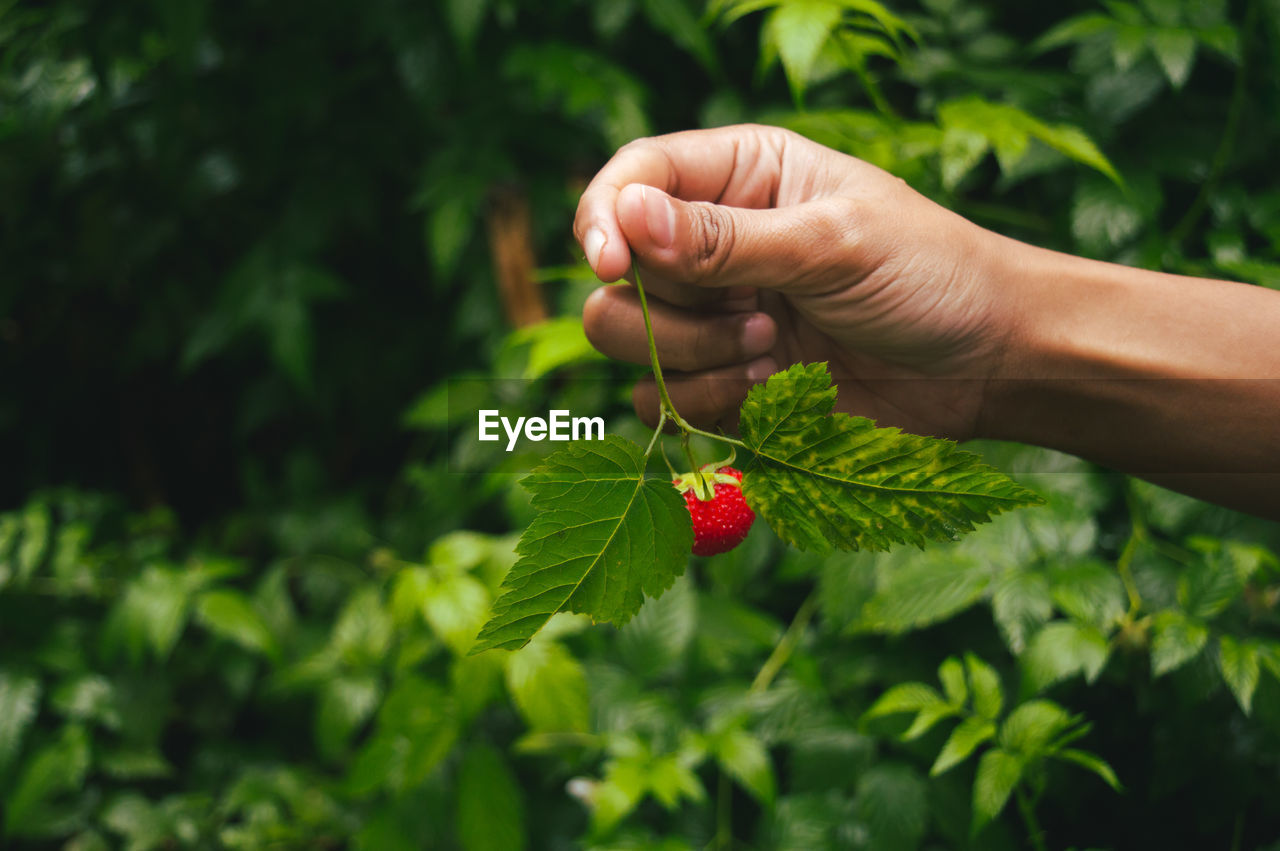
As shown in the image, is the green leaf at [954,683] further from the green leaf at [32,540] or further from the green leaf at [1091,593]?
the green leaf at [32,540]

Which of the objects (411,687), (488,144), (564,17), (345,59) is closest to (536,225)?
(488,144)

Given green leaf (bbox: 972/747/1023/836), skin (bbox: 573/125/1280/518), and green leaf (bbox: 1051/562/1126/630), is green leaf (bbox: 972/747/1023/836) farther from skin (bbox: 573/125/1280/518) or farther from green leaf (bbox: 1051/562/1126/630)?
skin (bbox: 573/125/1280/518)

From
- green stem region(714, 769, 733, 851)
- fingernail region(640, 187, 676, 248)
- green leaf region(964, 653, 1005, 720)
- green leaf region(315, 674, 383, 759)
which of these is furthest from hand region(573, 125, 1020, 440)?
green leaf region(315, 674, 383, 759)

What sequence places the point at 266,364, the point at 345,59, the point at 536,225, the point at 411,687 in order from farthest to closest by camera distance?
the point at 266,364 → the point at 345,59 → the point at 536,225 → the point at 411,687

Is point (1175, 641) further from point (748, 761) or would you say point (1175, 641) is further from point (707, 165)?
point (707, 165)

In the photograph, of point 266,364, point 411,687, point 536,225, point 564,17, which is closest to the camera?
point 411,687

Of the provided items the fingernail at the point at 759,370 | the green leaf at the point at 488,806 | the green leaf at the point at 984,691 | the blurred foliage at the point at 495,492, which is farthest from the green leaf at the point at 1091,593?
the green leaf at the point at 488,806

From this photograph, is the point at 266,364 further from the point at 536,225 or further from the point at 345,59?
the point at 536,225

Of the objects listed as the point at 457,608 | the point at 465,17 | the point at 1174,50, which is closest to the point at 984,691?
the point at 457,608
